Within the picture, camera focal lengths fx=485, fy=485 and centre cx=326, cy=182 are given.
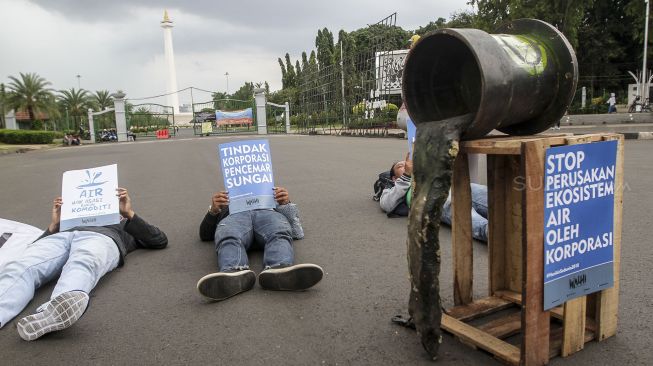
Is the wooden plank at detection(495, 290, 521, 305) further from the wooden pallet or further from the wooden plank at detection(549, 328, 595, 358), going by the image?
the wooden plank at detection(549, 328, 595, 358)

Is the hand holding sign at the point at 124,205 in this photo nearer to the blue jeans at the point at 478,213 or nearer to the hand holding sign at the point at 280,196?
the hand holding sign at the point at 280,196

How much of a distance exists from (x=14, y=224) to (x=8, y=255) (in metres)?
0.48

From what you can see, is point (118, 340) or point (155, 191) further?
point (155, 191)

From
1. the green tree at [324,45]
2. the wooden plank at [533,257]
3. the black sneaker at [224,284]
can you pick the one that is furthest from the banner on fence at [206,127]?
the wooden plank at [533,257]

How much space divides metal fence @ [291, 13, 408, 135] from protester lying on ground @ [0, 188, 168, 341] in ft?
54.2

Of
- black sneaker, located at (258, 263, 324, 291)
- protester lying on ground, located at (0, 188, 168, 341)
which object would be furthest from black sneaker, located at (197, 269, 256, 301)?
protester lying on ground, located at (0, 188, 168, 341)

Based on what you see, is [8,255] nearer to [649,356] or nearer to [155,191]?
[649,356]

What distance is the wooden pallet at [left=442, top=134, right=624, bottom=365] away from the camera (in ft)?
6.99

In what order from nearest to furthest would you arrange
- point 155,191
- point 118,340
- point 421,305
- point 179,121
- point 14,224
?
1. point 421,305
2. point 118,340
3. point 14,224
4. point 155,191
5. point 179,121

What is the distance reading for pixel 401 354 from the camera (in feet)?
8.09

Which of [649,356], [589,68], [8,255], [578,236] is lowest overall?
[649,356]

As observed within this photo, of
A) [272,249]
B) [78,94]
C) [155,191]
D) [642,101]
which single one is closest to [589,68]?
[642,101]

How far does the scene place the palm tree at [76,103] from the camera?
58.0 meters

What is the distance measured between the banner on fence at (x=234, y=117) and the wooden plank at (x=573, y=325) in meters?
37.4
